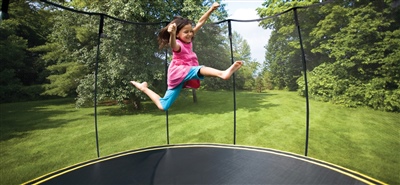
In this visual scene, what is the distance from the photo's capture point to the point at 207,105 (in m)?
5.45

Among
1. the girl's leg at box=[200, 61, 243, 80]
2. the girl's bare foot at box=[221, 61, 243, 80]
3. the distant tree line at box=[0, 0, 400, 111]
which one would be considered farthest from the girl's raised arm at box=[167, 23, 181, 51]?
the distant tree line at box=[0, 0, 400, 111]

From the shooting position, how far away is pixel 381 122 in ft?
8.90

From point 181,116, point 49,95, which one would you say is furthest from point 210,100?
point 49,95

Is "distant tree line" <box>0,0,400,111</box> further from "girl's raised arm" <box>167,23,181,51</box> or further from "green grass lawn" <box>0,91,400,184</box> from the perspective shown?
"girl's raised arm" <box>167,23,181,51</box>

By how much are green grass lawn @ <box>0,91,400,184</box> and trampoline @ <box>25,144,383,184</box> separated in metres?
1.28

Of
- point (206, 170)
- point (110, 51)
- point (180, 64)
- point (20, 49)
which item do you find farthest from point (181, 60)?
point (110, 51)

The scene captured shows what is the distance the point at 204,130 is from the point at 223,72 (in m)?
3.66

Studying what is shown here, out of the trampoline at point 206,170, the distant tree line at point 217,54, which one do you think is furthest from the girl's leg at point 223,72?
the distant tree line at point 217,54

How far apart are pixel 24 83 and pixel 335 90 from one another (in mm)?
4215

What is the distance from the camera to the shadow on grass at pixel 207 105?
4.80m

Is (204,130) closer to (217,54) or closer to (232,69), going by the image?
(217,54)

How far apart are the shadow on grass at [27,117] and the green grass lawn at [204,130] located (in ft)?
0.04

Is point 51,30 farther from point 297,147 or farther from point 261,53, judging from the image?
point 297,147

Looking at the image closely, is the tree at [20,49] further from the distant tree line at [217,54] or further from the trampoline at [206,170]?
the trampoline at [206,170]
